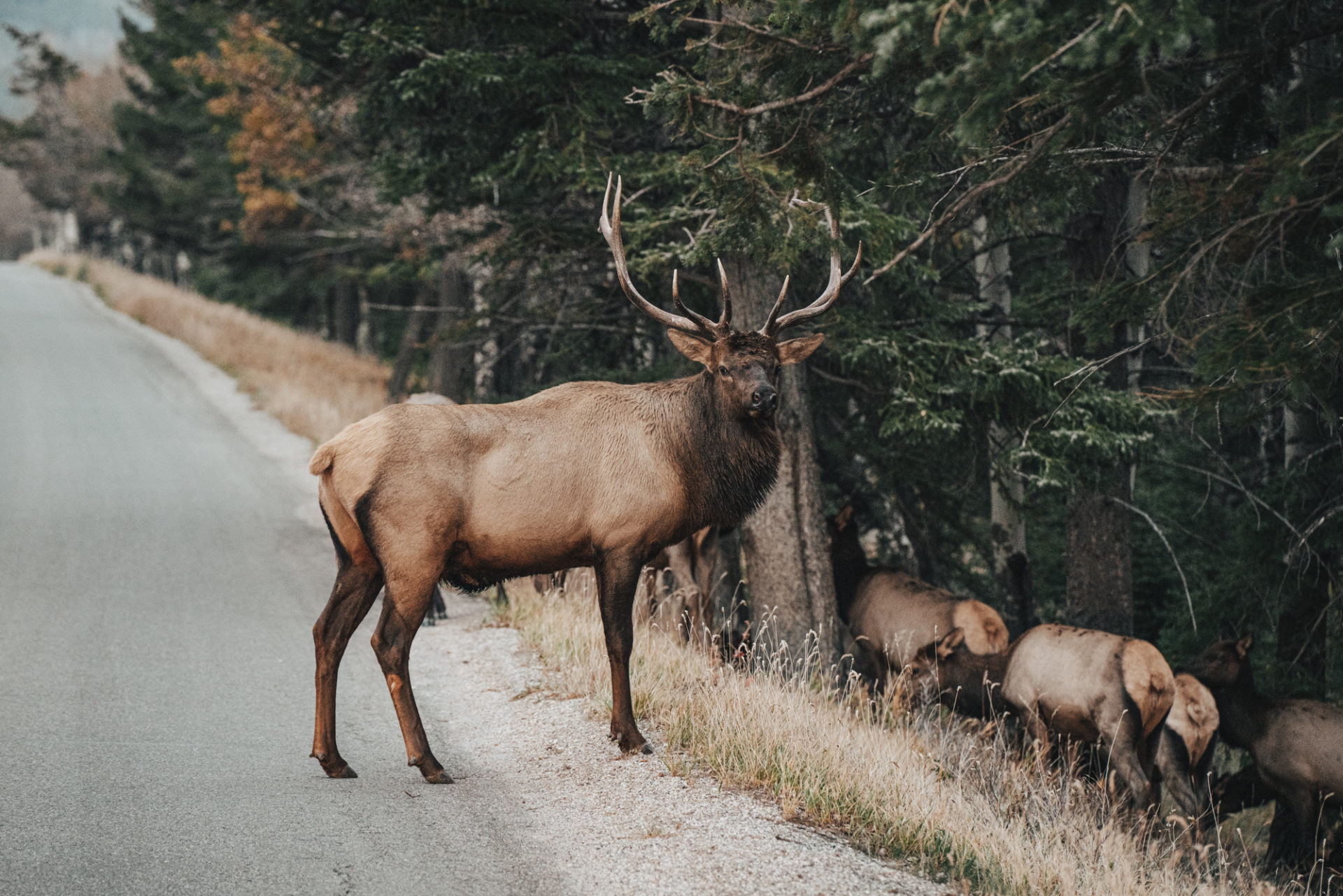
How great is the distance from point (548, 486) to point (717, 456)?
1.03 meters

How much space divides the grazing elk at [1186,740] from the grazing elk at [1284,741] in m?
0.41

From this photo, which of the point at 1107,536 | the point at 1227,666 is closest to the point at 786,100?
the point at 1227,666

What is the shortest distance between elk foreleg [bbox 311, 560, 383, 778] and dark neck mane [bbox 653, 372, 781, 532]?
176 centimetres

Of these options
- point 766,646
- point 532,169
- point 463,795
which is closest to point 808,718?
point 463,795

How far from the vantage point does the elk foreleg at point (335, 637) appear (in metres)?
5.43

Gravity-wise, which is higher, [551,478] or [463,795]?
[551,478]

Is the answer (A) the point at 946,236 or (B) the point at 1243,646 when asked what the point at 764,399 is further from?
(B) the point at 1243,646

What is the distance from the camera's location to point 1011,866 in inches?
190

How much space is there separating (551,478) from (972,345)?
4.77 meters

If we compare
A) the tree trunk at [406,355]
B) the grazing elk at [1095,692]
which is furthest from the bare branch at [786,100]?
the tree trunk at [406,355]

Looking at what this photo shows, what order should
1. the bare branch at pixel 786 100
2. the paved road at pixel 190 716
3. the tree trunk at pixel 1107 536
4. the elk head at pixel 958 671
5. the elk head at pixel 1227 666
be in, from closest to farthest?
the paved road at pixel 190 716
the bare branch at pixel 786 100
the elk head at pixel 1227 666
the elk head at pixel 958 671
the tree trunk at pixel 1107 536

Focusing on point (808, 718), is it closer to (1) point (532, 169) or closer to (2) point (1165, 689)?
(2) point (1165, 689)

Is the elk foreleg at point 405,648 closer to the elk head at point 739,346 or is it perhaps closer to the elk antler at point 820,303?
the elk head at point 739,346

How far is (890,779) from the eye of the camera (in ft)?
18.0
